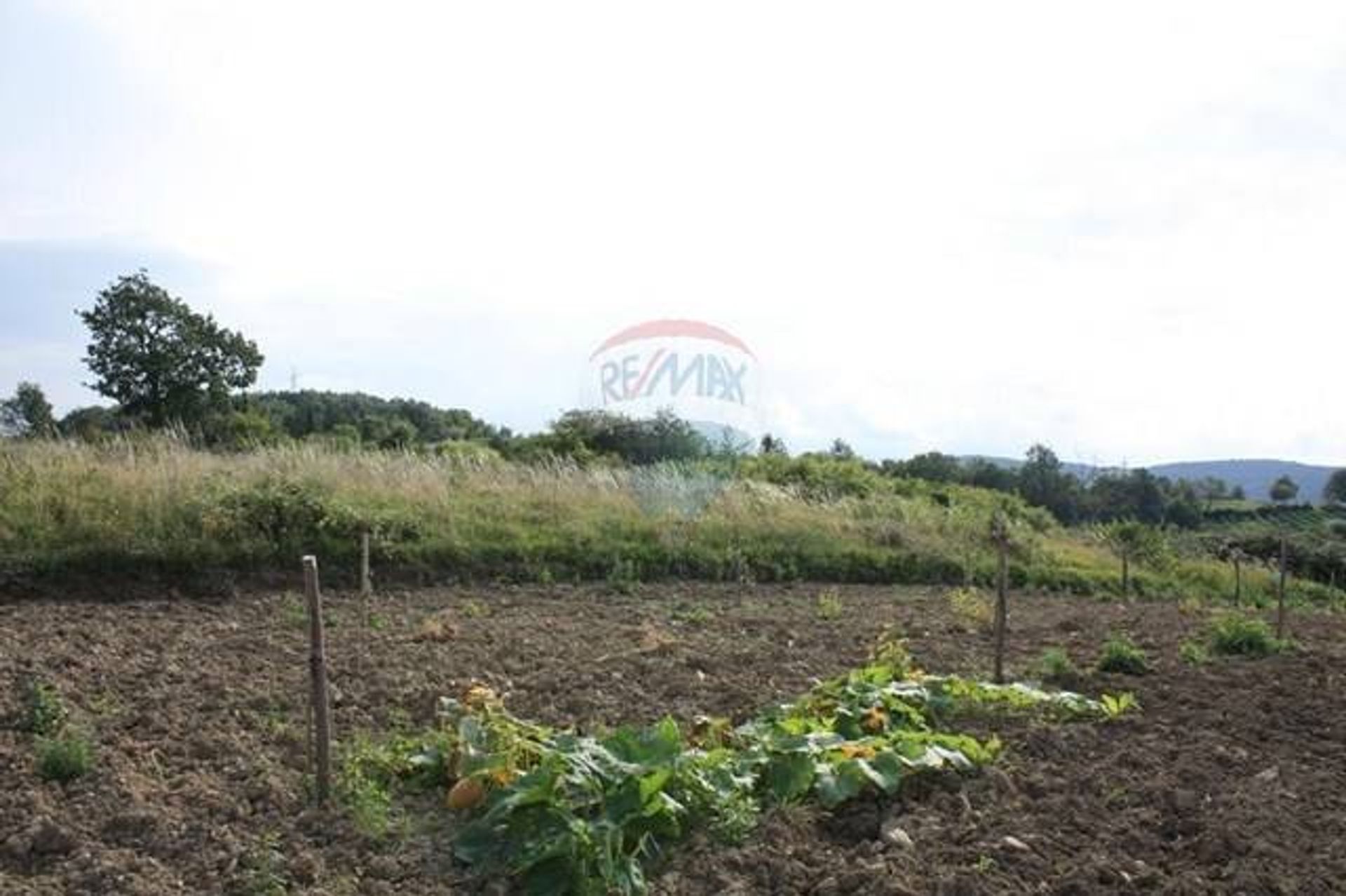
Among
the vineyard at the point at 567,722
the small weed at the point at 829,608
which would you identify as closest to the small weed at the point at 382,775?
the vineyard at the point at 567,722

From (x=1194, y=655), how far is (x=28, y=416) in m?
21.0

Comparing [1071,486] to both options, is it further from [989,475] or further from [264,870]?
[264,870]

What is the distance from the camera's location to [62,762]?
3566 millimetres

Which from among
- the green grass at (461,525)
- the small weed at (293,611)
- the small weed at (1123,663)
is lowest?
the small weed at (293,611)

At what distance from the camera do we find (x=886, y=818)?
3.40 m

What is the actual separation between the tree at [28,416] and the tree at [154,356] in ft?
4.98

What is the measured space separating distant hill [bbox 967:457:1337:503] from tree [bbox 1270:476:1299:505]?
692 mm

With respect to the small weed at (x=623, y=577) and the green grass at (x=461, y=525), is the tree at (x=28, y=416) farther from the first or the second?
the small weed at (x=623, y=577)

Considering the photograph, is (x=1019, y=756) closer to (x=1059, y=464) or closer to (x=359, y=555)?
(x=359, y=555)

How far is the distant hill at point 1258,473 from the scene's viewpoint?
5197 centimetres

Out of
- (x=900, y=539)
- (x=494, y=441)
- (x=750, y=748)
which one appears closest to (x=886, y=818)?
(x=750, y=748)

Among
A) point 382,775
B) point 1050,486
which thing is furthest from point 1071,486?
point 382,775

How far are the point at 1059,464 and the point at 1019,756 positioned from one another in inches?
1409

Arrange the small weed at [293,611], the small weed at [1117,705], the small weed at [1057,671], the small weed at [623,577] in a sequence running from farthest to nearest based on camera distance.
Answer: the small weed at [623,577] < the small weed at [293,611] < the small weed at [1057,671] < the small weed at [1117,705]
